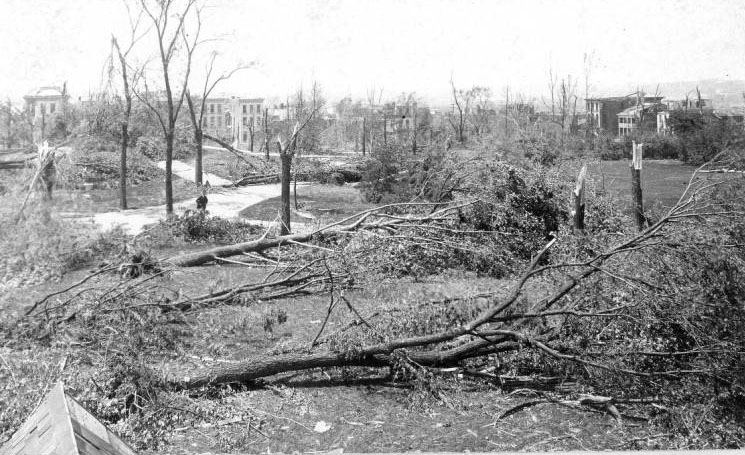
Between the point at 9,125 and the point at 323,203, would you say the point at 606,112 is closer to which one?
the point at 323,203

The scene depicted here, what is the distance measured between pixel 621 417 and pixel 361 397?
1.43m

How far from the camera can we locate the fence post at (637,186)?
5.03 meters

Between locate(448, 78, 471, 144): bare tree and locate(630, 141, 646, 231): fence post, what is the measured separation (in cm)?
133

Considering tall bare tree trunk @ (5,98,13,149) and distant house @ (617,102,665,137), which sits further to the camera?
distant house @ (617,102,665,137)

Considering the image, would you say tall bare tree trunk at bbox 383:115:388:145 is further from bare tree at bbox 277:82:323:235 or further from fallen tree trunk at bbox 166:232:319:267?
fallen tree trunk at bbox 166:232:319:267

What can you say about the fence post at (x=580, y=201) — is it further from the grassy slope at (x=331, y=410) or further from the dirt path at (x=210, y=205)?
the dirt path at (x=210, y=205)

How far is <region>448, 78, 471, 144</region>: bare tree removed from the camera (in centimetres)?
509

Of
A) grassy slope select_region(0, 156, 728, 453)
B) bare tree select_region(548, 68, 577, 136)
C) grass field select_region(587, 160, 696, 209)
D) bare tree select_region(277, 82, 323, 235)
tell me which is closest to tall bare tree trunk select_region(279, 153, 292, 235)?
bare tree select_region(277, 82, 323, 235)

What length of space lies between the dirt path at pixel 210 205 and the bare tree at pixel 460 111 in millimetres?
1577

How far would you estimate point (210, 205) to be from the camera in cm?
550

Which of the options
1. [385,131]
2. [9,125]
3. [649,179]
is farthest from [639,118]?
[9,125]

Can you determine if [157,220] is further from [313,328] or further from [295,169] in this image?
[313,328]

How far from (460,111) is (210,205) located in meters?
2.23

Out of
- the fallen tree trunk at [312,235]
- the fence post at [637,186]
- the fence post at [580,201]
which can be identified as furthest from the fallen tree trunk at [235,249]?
the fence post at [637,186]
